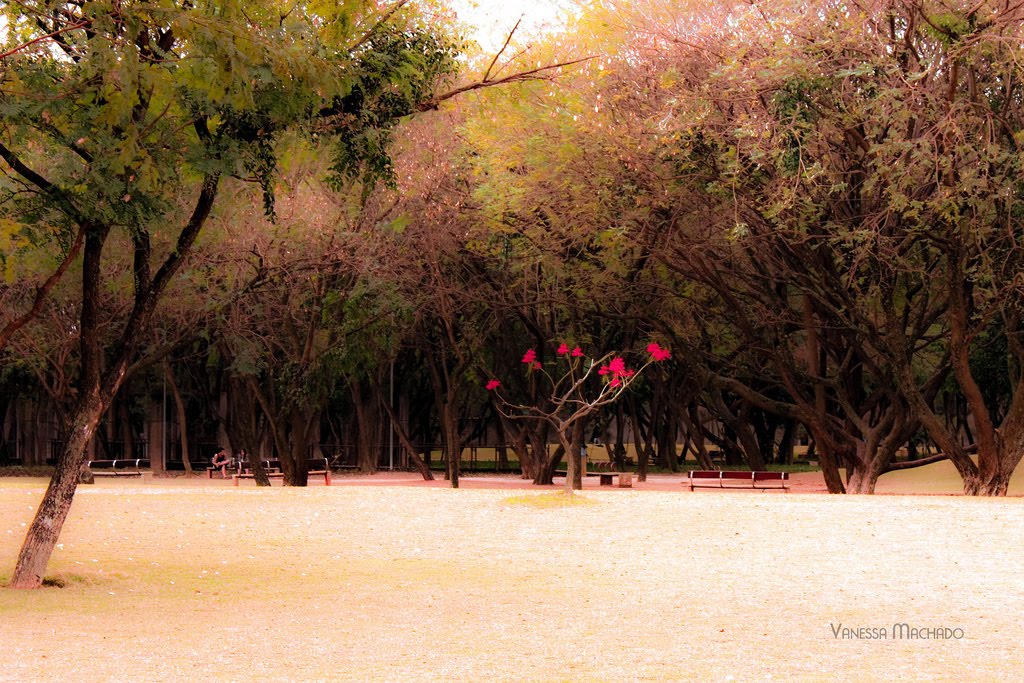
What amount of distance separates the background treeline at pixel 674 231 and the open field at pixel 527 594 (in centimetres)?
352

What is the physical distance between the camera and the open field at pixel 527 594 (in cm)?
820

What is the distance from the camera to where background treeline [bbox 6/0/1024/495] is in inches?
793

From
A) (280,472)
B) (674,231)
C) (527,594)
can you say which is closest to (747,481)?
(674,231)

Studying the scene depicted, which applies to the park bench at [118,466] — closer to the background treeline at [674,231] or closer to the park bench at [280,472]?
the park bench at [280,472]

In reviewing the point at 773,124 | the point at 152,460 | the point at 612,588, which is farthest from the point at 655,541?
the point at 152,460

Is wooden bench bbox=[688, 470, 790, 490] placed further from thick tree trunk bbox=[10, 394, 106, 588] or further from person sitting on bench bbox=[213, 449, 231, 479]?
thick tree trunk bbox=[10, 394, 106, 588]

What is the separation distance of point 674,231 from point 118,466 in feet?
101

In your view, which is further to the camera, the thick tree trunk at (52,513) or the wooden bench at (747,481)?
the wooden bench at (747,481)

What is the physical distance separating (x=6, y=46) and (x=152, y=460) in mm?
37107

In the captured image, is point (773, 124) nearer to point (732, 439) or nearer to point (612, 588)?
point (612, 588)

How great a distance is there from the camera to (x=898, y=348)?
82.0 ft

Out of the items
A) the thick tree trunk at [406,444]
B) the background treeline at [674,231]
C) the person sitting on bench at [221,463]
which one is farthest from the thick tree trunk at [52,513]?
the person sitting on bench at [221,463]

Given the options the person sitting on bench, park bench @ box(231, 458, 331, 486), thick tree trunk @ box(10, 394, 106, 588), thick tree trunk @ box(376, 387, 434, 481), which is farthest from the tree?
the person sitting on bench

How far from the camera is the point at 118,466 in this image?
48625 mm
